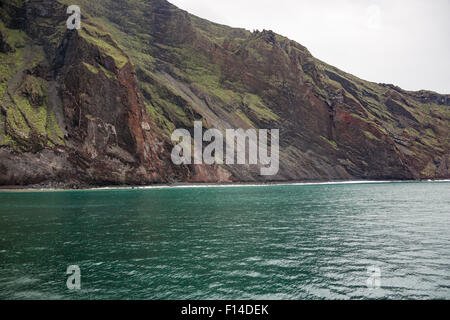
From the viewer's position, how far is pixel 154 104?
5344 inches

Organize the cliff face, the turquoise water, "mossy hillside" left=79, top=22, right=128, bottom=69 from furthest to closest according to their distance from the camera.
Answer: "mossy hillside" left=79, top=22, right=128, bottom=69, the cliff face, the turquoise water

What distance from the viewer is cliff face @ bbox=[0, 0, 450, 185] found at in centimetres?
9925

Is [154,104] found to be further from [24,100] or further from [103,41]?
[24,100]

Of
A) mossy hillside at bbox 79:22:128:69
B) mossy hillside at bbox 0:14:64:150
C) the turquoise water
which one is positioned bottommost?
the turquoise water

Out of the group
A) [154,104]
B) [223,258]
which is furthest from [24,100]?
[223,258]

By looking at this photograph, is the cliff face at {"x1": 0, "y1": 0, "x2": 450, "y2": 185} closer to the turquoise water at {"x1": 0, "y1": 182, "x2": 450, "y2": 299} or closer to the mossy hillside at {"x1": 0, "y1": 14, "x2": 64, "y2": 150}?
the mossy hillside at {"x1": 0, "y1": 14, "x2": 64, "y2": 150}

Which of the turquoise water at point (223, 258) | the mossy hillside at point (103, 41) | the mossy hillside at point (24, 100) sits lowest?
the turquoise water at point (223, 258)

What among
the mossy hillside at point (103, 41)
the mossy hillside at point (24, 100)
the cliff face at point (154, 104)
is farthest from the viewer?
the mossy hillside at point (103, 41)

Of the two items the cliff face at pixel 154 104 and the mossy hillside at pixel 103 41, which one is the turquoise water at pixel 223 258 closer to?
the cliff face at pixel 154 104

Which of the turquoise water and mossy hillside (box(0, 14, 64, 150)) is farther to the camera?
mossy hillside (box(0, 14, 64, 150))

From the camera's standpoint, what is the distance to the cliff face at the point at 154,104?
9925 cm

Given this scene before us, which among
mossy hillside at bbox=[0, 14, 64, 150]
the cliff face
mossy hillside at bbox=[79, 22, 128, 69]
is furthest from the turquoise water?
mossy hillside at bbox=[79, 22, 128, 69]

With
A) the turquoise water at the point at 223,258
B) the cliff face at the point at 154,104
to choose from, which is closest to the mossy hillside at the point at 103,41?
the cliff face at the point at 154,104

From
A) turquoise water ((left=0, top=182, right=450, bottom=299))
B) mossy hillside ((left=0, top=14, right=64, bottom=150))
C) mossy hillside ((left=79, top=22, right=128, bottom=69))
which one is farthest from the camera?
mossy hillside ((left=79, top=22, right=128, bottom=69))
